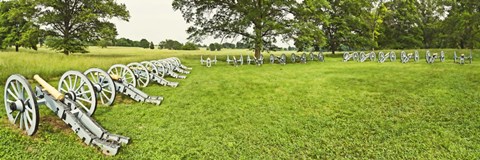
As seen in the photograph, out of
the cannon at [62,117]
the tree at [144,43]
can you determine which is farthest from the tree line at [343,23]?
the tree at [144,43]

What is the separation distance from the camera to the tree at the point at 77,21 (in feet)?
79.5

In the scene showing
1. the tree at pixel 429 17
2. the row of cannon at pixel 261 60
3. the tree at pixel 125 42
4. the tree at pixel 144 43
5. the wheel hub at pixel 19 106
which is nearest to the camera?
the wheel hub at pixel 19 106

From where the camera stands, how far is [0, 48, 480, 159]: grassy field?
4770 millimetres

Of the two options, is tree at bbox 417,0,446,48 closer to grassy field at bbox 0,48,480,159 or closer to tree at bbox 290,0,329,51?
tree at bbox 290,0,329,51

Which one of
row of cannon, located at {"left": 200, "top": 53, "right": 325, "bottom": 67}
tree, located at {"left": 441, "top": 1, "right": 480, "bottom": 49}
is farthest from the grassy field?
tree, located at {"left": 441, "top": 1, "right": 480, "bottom": 49}

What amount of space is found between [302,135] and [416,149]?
5.99 ft

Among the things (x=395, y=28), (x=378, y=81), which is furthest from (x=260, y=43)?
(x=395, y=28)

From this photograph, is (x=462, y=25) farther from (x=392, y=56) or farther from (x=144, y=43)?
(x=144, y=43)

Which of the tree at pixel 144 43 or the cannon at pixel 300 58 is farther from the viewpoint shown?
the tree at pixel 144 43

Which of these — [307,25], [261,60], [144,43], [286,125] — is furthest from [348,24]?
[144,43]

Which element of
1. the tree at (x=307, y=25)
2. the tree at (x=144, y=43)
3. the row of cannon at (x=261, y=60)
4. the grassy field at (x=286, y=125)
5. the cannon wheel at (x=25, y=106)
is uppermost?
the tree at (x=144, y=43)

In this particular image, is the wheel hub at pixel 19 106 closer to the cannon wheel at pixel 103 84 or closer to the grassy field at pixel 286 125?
the grassy field at pixel 286 125

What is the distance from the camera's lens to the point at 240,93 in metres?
8.88

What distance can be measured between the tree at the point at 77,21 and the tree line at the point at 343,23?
5.96 meters
